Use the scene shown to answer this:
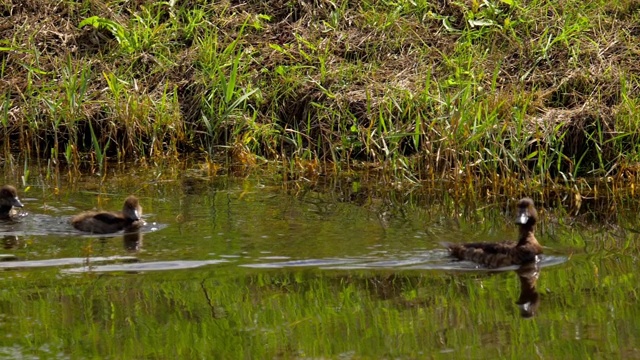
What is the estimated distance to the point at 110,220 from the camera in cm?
983

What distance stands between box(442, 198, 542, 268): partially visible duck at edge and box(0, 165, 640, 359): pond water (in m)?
0.08

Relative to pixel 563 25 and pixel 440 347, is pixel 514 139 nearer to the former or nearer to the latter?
pixel 563 25

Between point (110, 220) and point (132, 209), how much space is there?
21cm

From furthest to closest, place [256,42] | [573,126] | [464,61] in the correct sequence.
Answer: [256,42]
[464,61]
[573,126]

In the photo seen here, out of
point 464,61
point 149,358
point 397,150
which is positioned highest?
point 464,61

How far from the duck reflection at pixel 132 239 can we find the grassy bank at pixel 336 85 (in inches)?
77.1

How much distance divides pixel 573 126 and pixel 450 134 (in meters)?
1.34

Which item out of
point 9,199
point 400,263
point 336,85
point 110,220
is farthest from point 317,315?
point 336,85

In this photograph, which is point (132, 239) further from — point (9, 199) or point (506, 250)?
point (506, 250)

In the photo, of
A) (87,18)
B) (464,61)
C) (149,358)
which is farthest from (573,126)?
(149,358)

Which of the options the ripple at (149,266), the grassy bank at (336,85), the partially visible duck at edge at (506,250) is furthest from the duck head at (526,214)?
the ripple at (149,266)

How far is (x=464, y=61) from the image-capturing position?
1302 cm

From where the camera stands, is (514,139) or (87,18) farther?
(87,18)

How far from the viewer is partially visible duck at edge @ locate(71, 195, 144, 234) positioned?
32.1 ft
